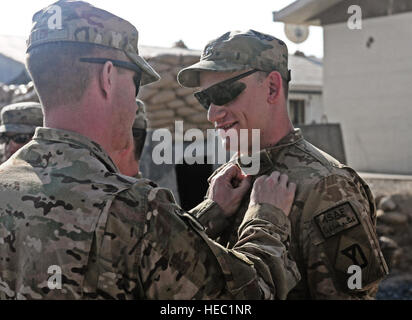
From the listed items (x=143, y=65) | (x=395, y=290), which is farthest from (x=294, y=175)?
(x=395, y=290)

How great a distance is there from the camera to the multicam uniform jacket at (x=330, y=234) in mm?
2277

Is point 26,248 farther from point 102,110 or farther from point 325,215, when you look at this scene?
point 325,215

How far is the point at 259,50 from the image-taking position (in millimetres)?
2574

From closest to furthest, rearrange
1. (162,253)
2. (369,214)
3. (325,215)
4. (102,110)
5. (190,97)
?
1. (162,253)
2. (102,110)
3. (325,215)
4. (369,214)
5. (190,97)

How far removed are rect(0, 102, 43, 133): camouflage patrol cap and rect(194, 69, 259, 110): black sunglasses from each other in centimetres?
207

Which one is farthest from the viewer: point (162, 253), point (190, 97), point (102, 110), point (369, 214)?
point (190, 97)

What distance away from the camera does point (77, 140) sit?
74.0 inches

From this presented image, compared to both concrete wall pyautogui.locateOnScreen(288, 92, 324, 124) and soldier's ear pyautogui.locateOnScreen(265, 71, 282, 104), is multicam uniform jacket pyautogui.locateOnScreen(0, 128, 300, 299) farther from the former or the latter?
concrete wall pyautogui.locateOnScreen(288, 92, 324, 124)

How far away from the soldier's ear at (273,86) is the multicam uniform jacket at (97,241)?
0.94m

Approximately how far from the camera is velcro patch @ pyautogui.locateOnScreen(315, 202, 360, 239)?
7.46 ft

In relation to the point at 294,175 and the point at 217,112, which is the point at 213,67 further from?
the point at 294,175

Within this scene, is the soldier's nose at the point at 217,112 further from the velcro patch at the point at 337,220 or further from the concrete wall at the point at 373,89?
the concrete wall at the point at 373,89

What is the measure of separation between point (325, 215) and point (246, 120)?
0.56m
